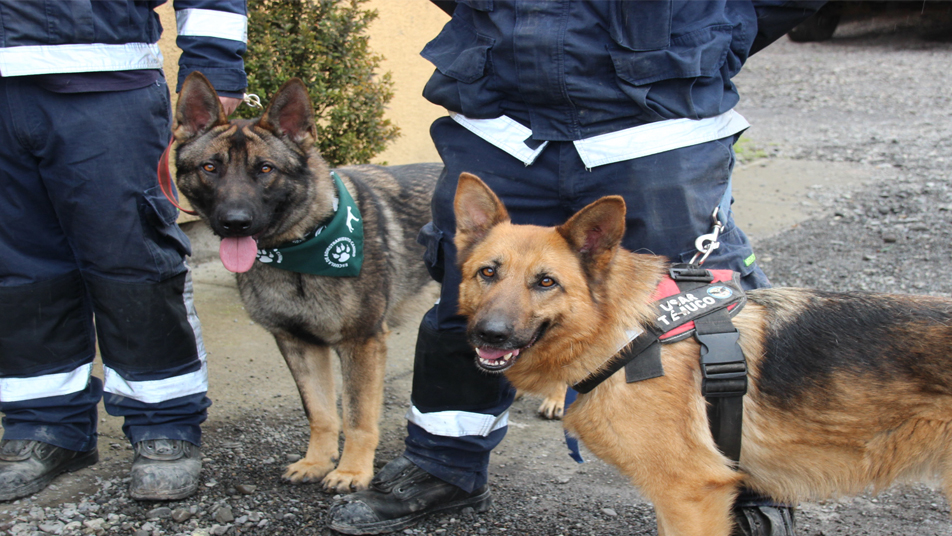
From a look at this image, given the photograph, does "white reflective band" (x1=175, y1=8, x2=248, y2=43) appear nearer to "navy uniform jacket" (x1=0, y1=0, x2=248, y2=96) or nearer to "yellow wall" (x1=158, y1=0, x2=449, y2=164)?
"navy uniform jacket" (x1=0, y1=0, x2=248, y2=96)

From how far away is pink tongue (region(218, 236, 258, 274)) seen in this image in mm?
3078

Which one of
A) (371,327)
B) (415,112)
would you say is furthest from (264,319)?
(415,112)

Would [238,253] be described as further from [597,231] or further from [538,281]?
[597,231]

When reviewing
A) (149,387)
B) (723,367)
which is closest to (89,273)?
(149,387)

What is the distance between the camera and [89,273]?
302 cm

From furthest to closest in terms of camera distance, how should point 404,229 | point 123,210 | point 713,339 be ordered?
point 404,229 → point 123,210 → point 713,339

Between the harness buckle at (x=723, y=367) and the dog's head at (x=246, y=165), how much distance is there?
188cm

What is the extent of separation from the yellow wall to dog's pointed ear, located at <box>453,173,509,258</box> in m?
3.87

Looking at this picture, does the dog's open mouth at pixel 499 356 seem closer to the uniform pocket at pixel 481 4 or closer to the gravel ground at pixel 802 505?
the gravel ground at pixel 802 505

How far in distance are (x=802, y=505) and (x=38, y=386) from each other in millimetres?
3345

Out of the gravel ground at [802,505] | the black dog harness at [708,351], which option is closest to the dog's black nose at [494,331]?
the black dog harness at [708,351]

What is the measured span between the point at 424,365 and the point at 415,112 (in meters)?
4.35

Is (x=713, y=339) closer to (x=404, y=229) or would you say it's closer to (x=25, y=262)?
(x=404, y=229)

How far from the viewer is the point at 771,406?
94.0 inches
